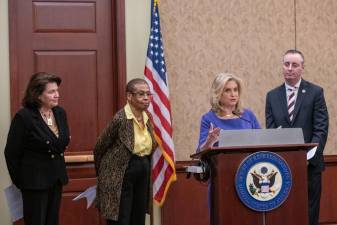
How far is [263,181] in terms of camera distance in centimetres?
306

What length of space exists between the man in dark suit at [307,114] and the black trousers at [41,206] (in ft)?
5.45

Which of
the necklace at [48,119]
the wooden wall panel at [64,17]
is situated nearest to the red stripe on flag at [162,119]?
the wooden wall panel at [64,17]

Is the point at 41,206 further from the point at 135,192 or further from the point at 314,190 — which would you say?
the point at 314,190

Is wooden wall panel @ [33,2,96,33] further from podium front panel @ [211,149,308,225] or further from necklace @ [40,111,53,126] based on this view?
podium front panel @ [211,149,308,225]

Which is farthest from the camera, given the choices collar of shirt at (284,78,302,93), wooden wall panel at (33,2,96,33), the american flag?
wooden wall panel at (33,2,96,33)

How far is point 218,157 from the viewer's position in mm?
3059

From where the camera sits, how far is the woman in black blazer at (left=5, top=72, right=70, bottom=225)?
3.83m

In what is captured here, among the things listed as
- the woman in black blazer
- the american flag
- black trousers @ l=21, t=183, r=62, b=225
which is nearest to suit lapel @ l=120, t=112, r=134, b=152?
the woman in black blazer

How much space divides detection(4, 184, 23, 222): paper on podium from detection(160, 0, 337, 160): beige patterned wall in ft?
5.58

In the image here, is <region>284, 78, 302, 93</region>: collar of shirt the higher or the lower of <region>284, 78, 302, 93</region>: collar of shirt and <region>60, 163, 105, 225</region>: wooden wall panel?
the higher

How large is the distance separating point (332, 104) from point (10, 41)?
10.0 feet

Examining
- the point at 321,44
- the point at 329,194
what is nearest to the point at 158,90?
the point at 321,44

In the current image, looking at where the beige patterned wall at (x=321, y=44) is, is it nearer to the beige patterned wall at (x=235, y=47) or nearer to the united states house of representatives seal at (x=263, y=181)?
the beige patterned wall at (x=235, y=47)

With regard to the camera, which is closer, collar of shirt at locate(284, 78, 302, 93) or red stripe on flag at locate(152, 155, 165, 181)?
collar of shirt at locate(284, 78, 302, 93)
